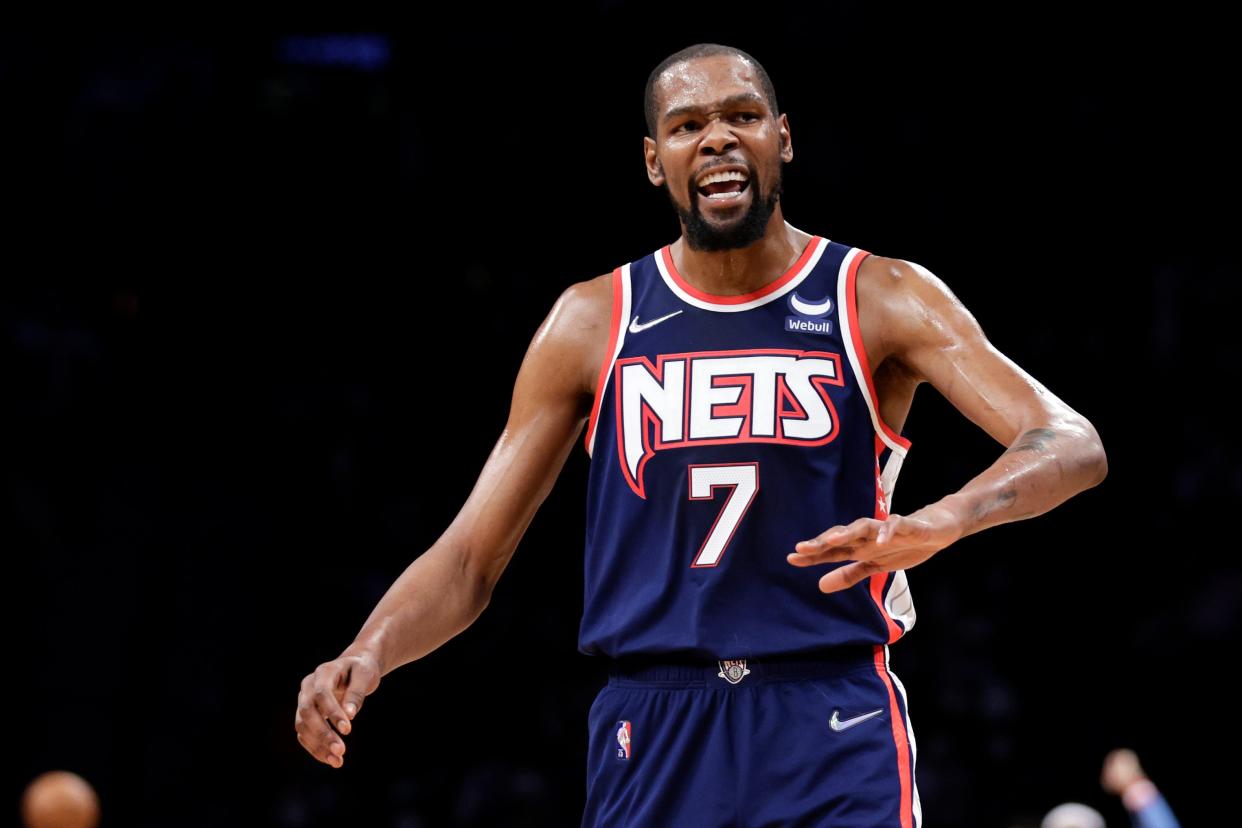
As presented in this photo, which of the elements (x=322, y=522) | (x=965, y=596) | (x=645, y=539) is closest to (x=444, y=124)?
(x=322, y=522)

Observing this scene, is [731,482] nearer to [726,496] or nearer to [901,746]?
[726,496]

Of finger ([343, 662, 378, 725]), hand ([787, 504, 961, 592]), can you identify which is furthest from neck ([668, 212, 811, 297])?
finger ([343, 662, 378, 725])

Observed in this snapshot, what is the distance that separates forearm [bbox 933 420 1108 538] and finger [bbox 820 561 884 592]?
16 cm

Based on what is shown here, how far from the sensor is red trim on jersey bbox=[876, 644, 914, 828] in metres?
2.85

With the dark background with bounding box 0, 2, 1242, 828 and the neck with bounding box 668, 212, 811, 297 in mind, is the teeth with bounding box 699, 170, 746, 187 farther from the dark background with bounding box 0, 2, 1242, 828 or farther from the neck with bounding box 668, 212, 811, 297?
the dark background with bounding box 0, 2, 1242, 828

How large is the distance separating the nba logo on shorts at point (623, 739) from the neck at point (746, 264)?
0.89 meters

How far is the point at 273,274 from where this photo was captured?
902cm

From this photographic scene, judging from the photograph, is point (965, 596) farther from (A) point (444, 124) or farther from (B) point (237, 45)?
(B) point (237, 45)

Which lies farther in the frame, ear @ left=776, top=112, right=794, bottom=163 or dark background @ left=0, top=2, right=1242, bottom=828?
Result: dark background @ left=0, top=2, right=1242, bottom=828

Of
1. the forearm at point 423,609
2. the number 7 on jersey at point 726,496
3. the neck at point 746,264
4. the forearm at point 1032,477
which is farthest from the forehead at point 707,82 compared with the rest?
the forearm at point 423,609

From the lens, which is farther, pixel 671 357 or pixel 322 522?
pixel 322 522

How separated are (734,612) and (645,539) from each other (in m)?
0.25

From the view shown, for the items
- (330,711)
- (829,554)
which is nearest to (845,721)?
(829,554)

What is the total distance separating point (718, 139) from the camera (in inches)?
123
